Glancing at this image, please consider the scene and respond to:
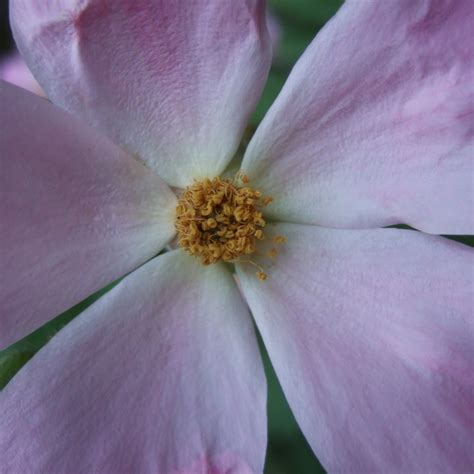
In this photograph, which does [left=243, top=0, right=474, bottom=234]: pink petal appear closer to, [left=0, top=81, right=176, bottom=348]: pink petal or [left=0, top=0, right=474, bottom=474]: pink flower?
[left=0, top=0, right=474, bottom=474]: pink flower

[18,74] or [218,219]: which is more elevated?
[18,74]

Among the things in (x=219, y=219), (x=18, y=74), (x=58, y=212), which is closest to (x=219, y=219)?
(x=219, y=219)

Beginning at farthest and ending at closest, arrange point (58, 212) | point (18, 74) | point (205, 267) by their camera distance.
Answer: point (18, 74) < point (205, 267) < point (58, 212)

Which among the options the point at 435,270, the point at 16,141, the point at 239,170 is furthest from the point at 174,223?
the point at 435,270

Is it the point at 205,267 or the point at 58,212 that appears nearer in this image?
the point at 58,212

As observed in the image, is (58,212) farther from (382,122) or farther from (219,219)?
(382,122)
